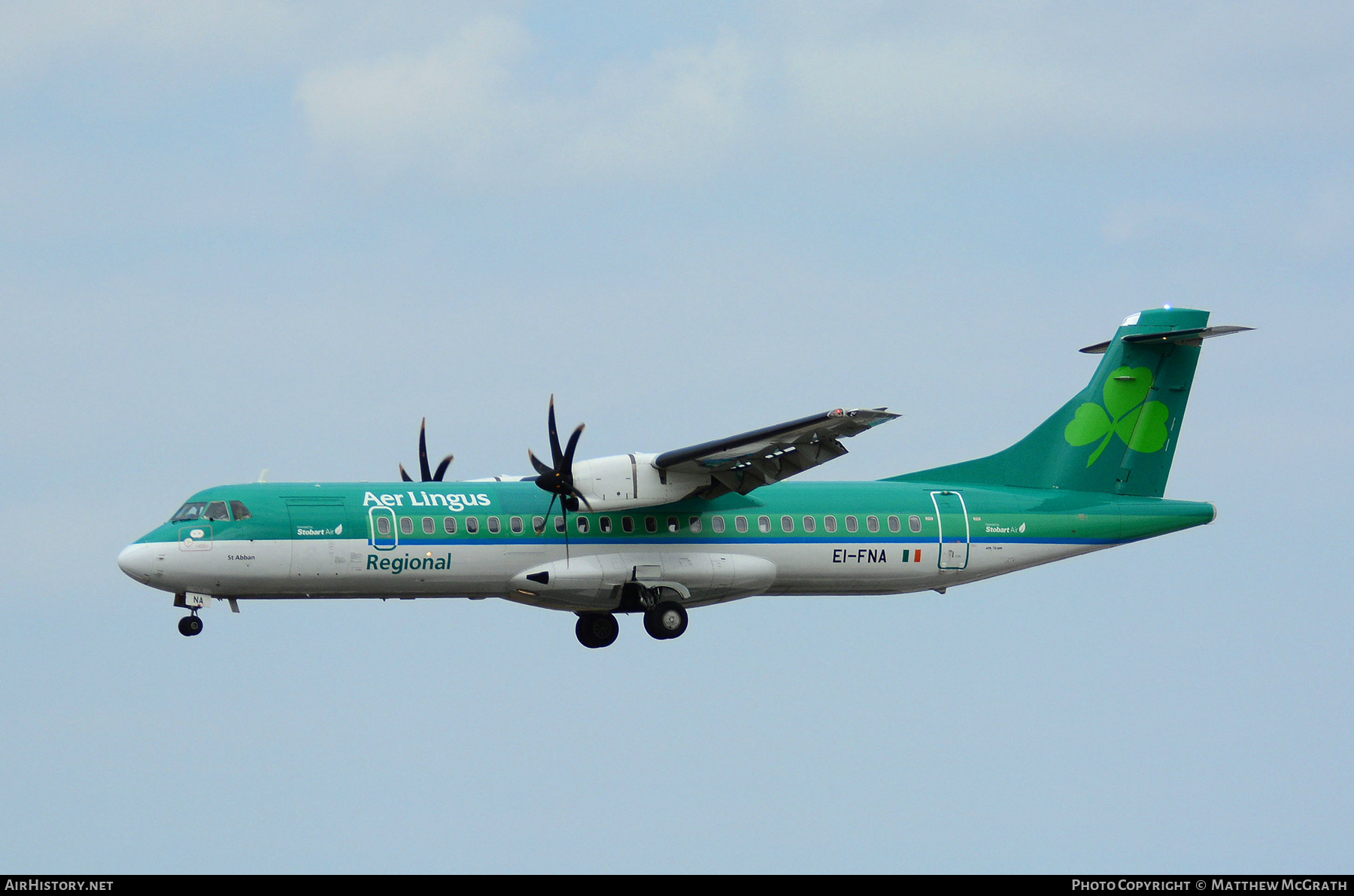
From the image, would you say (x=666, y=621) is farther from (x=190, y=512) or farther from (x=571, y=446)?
(x=190, y=512)

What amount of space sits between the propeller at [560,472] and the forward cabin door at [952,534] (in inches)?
290

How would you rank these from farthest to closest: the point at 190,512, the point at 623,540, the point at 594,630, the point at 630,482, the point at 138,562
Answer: the point at 594,630, the point at 623,540, the point at 630,482, the point at 190,512, the point at 138,562

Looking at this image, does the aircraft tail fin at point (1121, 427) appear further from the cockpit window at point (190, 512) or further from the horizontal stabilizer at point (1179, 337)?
the cockpit window at point (190, 512)

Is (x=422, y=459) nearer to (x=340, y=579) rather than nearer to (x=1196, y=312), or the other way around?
(x=340, y=579)

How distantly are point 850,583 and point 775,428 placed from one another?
5.09 metres

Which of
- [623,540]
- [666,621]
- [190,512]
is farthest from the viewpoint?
[666,621]

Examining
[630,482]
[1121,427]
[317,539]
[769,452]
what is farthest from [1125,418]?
[317,539]

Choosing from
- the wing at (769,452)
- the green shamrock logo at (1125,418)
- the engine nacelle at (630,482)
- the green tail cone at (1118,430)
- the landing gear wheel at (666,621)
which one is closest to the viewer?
the wing at (769,452)

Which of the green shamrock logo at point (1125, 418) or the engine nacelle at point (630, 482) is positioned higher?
the green shamrock logo at point (1125, 418)

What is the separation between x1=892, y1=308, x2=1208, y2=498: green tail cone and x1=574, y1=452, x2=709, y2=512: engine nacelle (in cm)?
590

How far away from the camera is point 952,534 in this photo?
32.8 metres

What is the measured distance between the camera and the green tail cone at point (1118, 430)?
34594mm

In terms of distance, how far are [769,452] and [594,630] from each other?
18.1 feet

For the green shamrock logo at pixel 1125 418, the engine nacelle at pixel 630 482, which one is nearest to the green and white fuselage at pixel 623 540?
the engine nacelle at pixel 630 482
